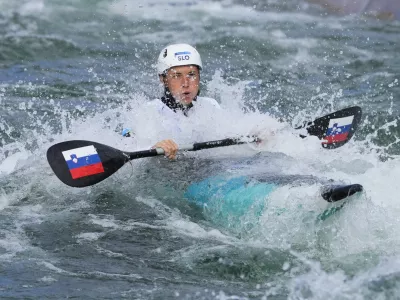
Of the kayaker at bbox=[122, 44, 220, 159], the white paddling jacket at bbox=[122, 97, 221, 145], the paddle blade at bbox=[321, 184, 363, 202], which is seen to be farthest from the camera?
the kayaker at bbox=[122, 44, 220, 159]

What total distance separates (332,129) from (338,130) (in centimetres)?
6

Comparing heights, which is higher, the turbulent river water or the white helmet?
the white helmet

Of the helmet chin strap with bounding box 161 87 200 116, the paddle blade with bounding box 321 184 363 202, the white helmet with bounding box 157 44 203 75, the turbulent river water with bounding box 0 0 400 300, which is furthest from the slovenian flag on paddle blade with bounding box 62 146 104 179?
the paddle blade with bounding box 321 184 363 202

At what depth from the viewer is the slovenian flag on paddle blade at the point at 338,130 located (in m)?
7.39

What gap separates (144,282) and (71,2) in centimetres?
1141

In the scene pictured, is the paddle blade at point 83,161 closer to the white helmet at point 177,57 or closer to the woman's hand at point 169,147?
the woman's hand at point 169,147

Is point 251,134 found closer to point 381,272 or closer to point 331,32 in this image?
point 381,272

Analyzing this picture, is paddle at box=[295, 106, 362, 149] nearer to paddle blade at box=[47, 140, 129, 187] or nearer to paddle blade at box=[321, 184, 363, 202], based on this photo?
paddle blade at box=[47, 140, 129, 187]

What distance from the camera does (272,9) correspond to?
15.6 m

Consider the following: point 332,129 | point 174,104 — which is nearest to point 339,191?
point 332,129

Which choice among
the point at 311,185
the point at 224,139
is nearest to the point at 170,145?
the point at 224,139

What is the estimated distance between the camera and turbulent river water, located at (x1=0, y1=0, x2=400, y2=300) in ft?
16.8

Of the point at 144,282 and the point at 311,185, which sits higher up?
the point at 311,185

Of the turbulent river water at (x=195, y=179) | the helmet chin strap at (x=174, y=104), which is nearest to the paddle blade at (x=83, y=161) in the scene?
the turbulent river water at (x=195, y=179)
